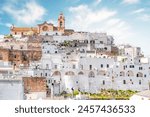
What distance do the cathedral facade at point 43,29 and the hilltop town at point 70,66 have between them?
1853 millimetres

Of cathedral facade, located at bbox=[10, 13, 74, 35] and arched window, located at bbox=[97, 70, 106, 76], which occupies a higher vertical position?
cathedral facade, located at bbox=[10, 13, 74, 35]

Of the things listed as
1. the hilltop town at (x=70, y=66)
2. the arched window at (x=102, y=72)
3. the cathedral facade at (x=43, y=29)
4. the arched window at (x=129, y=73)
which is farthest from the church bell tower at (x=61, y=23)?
the arched window at (x=129, y=73)

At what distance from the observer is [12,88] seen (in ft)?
34.0

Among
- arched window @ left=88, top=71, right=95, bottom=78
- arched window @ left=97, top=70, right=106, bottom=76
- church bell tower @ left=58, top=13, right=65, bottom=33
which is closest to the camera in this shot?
arched window @ left=88, top=71, right=95, bottom=78

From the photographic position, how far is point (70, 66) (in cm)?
2033

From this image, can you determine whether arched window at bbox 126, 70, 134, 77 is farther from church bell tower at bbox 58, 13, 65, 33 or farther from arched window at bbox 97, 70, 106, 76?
church bell tower at bbox 58, 13, 65, 33

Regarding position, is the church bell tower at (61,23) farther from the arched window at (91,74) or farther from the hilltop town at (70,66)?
the arched window at (91,74)

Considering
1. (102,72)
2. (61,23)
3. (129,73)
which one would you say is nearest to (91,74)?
(102,72)

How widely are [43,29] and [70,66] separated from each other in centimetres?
721

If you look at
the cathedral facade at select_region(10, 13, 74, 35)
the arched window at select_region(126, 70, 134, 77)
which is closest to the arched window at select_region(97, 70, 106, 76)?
the arched window at select_region(126, 70, 134, 77)

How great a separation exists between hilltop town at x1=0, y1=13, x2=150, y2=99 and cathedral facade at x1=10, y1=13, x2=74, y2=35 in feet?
6.08

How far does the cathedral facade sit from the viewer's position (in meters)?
26.9

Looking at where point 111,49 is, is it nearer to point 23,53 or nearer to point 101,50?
point 101,50

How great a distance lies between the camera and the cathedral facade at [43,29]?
2692 cm
